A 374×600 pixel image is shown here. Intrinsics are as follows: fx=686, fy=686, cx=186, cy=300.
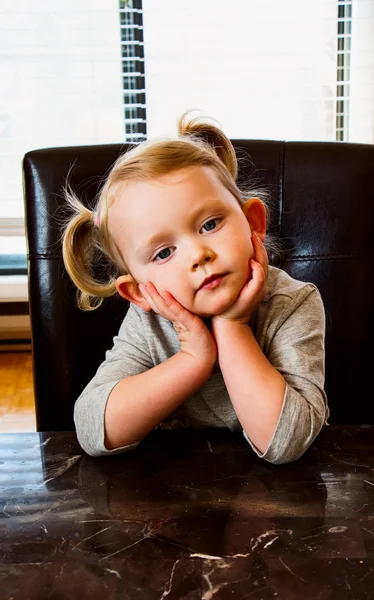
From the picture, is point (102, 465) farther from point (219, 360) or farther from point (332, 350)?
point (332, 350)

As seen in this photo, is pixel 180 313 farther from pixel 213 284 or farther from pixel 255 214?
pixel 255 214

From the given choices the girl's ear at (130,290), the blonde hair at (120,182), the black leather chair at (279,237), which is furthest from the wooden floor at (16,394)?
the girl's ear at (130,290)

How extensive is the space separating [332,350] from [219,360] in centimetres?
39

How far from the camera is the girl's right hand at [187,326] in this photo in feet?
2.99

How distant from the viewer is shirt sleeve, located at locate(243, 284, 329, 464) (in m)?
0.82

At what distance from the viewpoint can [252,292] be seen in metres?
0.91

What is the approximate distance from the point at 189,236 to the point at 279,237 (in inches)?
15.8

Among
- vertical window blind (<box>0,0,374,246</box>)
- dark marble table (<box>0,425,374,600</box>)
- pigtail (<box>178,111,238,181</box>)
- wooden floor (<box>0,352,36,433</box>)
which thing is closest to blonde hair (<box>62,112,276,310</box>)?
pigtail (<box>178,111,238,181</box>)

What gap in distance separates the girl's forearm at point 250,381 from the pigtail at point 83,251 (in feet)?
0.92

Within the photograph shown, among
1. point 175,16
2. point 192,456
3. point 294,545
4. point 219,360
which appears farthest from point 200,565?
point 175,16

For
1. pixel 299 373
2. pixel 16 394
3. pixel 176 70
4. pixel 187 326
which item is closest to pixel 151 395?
pixel 187 326

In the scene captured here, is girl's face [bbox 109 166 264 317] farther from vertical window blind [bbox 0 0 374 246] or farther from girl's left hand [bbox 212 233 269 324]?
vertical window blind [bbox 0 0 374 246]

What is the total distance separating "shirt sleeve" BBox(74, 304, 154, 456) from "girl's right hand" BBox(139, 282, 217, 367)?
12 cm

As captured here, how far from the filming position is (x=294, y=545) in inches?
24.5
